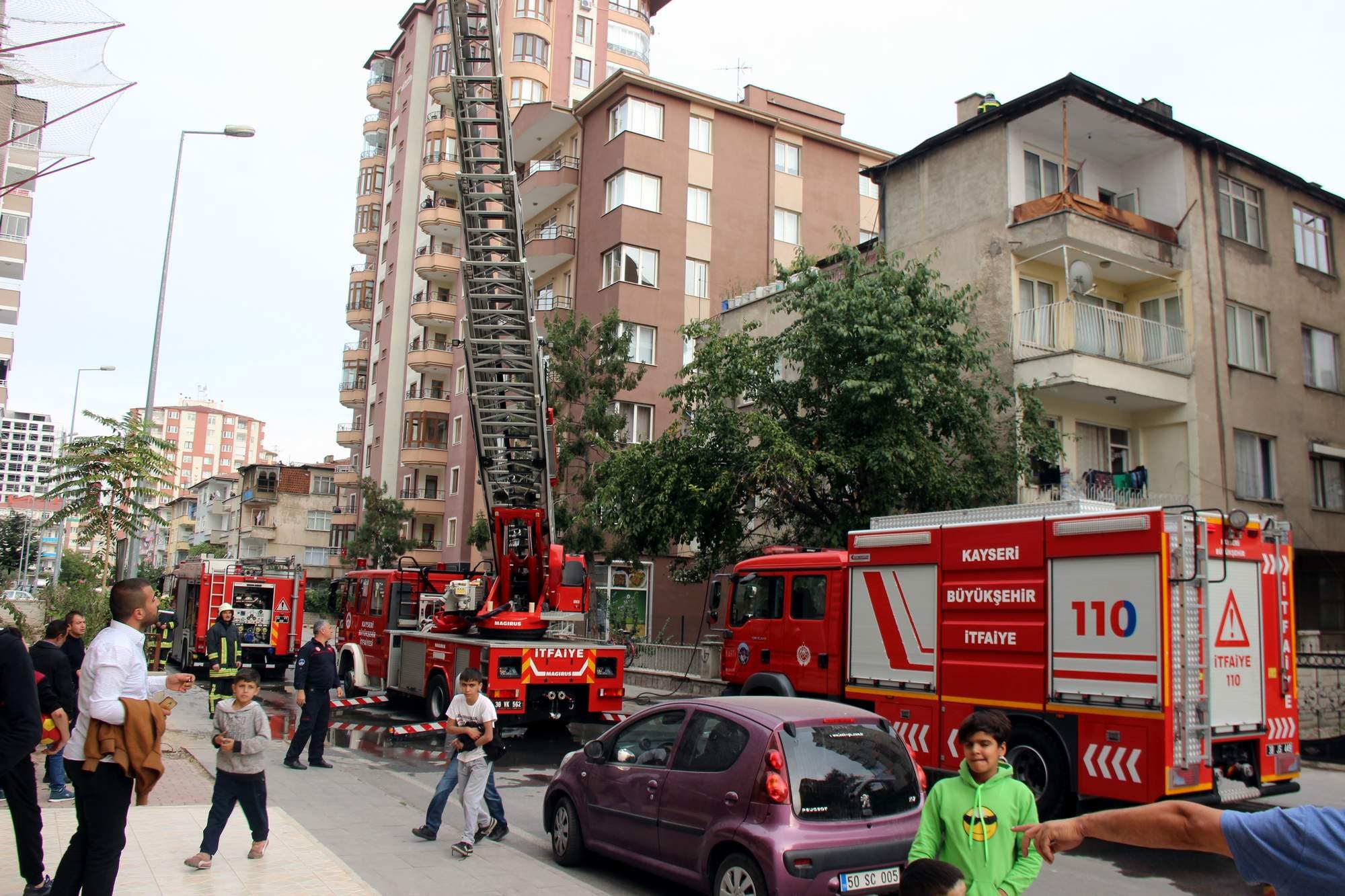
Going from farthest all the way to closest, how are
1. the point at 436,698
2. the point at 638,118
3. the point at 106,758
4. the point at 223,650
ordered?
the point at 638,118, the point at 223,650, the point at 436,698, the point at 106,758

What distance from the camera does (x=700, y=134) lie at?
3525 cm

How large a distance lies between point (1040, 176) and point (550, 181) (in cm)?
1926

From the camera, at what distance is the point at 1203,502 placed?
2042 centimetres

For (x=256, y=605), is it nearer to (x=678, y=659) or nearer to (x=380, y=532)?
(x=678, y=659)

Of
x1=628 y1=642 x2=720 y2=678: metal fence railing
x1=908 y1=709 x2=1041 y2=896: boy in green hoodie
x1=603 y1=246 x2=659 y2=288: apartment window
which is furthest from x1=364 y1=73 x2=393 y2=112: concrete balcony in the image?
x1=908 y1=709 x2=1041 y2=896: boy in green hoodie

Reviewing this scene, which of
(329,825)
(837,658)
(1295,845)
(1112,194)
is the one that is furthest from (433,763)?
(1112,194)

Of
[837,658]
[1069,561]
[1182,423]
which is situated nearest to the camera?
[1069,561]

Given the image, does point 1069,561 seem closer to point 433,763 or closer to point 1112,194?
point 433,763

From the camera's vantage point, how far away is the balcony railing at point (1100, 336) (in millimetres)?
19984

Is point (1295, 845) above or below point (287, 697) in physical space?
above

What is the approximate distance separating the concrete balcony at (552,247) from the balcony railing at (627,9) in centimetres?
1784

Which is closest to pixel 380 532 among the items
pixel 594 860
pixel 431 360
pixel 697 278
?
pixel 431 360

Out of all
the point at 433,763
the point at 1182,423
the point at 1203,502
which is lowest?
the point at 433,763

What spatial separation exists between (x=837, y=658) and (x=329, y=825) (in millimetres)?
6319
